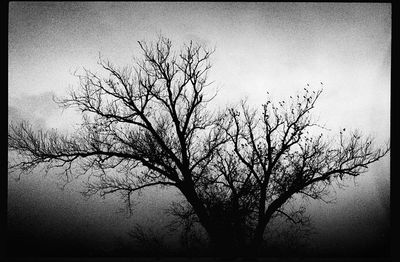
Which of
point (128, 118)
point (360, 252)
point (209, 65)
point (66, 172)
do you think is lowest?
point (360, 252)

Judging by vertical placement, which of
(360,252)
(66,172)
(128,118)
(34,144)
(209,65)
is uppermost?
(209,65)

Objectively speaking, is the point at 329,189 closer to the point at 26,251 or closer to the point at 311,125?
the point at 311,125

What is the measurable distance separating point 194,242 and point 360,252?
3.11m

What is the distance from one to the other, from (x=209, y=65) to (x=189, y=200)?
273cm

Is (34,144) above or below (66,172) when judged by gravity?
above

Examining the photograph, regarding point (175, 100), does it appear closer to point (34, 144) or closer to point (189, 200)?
point (189, 200)

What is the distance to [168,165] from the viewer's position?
801 centimetres

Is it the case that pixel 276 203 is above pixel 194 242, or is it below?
above

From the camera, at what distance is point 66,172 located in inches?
303

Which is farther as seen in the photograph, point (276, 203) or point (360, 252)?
point (276, 203)

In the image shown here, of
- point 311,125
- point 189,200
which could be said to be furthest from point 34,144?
point 311,125

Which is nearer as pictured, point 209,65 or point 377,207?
point 377,207

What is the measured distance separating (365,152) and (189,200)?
3.66 meters

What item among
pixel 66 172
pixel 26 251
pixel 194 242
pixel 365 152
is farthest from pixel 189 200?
pixel 365 152
